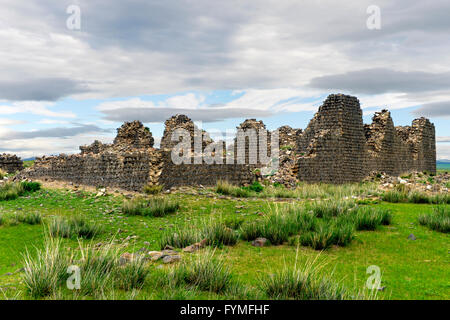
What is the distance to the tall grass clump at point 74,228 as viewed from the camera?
29.9 ft

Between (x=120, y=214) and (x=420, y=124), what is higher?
(x=420, y=124)

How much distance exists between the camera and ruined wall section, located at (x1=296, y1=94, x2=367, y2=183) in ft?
73.9

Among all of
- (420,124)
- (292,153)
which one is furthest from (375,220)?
(420,124)

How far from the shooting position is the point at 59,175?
22172mm

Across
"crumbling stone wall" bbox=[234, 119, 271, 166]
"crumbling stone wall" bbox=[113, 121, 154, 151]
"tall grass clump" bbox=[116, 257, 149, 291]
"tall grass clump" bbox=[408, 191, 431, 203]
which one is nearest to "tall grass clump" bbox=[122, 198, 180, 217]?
"tall grass clump" bbox=[116, 257, 149, 291]

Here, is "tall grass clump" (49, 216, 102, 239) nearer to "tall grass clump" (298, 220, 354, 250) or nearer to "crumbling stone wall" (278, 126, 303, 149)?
"tall grass clump" (298, 220, 354, 250)

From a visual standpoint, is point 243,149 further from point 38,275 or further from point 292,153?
point 38,275

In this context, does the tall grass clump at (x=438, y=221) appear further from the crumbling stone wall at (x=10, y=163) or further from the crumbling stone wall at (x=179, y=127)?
the crumbling stone wall at (x=10, y=163)

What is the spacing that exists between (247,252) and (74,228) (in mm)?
4440

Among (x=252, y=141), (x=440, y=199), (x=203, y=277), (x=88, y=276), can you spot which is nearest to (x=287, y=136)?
(x=252, y=141)

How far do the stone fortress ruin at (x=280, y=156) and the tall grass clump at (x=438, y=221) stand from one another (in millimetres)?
9448

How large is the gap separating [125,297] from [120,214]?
806 cm

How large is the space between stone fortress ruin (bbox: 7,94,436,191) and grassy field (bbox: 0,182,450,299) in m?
Result: 2.56
